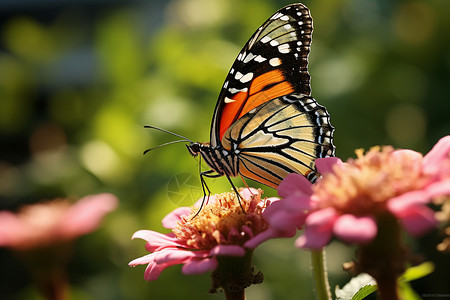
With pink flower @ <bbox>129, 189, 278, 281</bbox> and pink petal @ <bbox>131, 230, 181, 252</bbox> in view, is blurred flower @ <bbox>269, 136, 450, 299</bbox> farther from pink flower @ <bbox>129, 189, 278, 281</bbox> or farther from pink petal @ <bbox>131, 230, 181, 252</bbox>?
pink petal @ <bbox>131, 230, 181, 252</bbox>

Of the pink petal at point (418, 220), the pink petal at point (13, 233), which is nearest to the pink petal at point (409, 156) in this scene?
the pink petal at point (418, 220)

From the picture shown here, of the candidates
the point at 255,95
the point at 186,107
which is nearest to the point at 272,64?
the point at 255,95

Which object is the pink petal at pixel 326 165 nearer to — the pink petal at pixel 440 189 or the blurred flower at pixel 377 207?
the blurred flower at pixel 377 207

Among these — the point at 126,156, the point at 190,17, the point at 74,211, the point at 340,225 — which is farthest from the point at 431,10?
the point at 340,225

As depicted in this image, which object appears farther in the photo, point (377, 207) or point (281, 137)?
point (281, 137)

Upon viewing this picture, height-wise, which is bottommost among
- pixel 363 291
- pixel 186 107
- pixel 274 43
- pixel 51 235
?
pixel 363 291

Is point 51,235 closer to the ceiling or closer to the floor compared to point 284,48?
closer to the floor

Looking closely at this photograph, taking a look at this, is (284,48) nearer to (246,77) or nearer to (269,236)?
(246,77)
